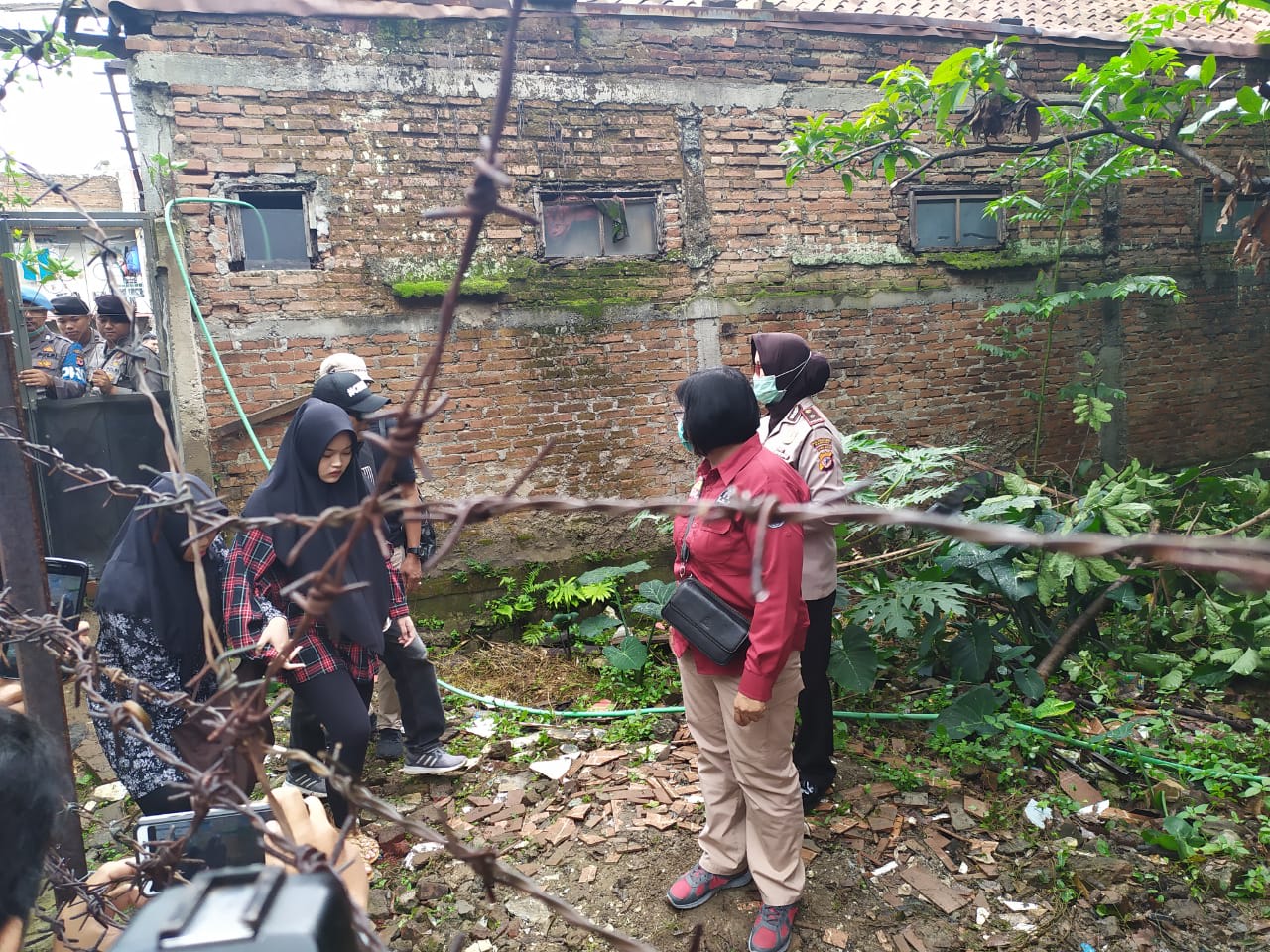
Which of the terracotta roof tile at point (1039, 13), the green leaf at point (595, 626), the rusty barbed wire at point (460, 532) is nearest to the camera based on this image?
the rusty barbed wire at point (460, 532)

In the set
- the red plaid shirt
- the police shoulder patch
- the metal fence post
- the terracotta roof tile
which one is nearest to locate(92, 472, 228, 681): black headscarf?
the red plaid shirt

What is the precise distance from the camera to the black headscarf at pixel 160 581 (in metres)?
2.45

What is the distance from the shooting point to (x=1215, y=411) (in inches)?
285

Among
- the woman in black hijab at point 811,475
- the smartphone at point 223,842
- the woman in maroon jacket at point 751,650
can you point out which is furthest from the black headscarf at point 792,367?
the smartphone at point 223,842

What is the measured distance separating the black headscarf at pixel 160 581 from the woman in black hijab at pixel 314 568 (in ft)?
0.48

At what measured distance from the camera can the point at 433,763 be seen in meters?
3.69

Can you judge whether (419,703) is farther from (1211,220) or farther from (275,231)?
(1211,220)

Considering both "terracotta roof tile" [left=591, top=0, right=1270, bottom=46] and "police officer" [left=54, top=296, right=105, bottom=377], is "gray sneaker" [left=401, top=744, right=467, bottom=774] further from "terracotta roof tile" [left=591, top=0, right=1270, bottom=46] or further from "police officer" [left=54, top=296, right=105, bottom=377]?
"terracotta roof tile" [left=591, top=0, right=1270, bottom=46]

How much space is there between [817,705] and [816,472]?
1.02 m

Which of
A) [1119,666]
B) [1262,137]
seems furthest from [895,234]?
[1262,137]

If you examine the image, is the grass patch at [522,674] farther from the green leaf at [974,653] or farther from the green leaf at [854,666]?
the green leaf at [974,653]

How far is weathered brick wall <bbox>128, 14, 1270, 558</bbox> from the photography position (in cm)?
482

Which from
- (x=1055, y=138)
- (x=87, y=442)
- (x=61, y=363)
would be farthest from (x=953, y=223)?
(x=61, y=363)

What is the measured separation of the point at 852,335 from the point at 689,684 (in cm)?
414
